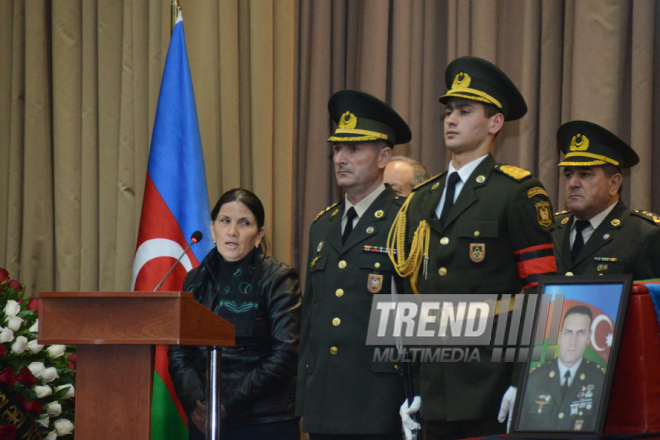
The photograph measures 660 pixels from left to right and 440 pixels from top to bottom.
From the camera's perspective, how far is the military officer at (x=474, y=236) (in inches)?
77.0

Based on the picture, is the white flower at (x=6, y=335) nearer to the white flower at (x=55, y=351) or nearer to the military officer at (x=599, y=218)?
the white flower at (x=55, y=351)

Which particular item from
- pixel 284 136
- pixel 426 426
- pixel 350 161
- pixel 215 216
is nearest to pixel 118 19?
pixel 284 136

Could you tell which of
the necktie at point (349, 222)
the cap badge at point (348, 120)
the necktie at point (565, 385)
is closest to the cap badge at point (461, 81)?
the cap badge at point (348, 120)

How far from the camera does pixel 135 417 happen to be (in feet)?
6.55

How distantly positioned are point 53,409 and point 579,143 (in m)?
2.41

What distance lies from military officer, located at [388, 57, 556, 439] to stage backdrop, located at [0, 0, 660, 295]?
1.12 meters

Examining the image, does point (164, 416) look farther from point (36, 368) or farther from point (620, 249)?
point (620, 249)

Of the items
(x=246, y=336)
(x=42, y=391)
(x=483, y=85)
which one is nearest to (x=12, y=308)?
(x=42, y=391)

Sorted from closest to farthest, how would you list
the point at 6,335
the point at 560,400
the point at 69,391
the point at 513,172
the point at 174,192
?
the point at 560,400 < the point at 513,172 < the point at 6,335 < the point at 69,391 < the point at 174,192

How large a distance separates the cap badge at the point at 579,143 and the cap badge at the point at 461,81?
80 centimetres

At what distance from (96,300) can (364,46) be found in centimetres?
223

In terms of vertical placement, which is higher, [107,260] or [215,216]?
[215,216]

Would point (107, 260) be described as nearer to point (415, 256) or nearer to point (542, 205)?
point (415, 256)

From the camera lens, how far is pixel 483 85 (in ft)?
7.13
